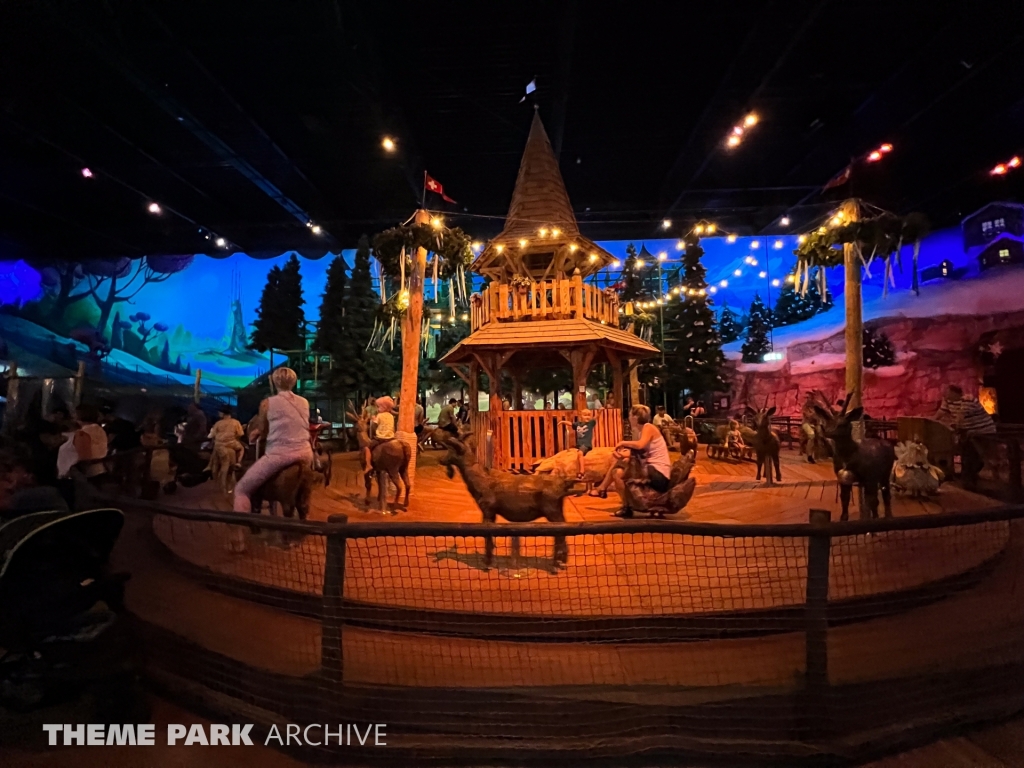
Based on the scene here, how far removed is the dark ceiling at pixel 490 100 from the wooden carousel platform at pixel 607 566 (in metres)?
9.38

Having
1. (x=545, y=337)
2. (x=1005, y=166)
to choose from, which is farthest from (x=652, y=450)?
(x=1005, y=166)

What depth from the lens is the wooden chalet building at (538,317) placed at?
10750mm

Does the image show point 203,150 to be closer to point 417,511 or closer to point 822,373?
point 417,511

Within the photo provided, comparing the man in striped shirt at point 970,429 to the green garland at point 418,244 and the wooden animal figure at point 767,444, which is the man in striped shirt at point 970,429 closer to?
the wooden animal figure at point 767,444

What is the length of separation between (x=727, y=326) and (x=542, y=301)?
69.4 feet

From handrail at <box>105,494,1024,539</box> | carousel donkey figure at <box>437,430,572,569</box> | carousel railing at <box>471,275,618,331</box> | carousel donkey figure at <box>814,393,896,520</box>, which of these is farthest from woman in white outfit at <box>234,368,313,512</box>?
carousel railing at <box>471,275,618,331</box>

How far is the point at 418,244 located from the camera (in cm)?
1049

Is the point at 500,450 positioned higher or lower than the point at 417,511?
higher

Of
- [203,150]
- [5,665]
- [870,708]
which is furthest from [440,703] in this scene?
[203,150]

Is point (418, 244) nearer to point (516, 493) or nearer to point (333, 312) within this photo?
point (516, 493)

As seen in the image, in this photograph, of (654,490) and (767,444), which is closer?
(654,490)

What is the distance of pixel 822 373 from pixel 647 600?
24001 millimetres

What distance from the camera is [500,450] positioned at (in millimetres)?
10859

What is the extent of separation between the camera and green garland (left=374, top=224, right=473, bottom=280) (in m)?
10.5
